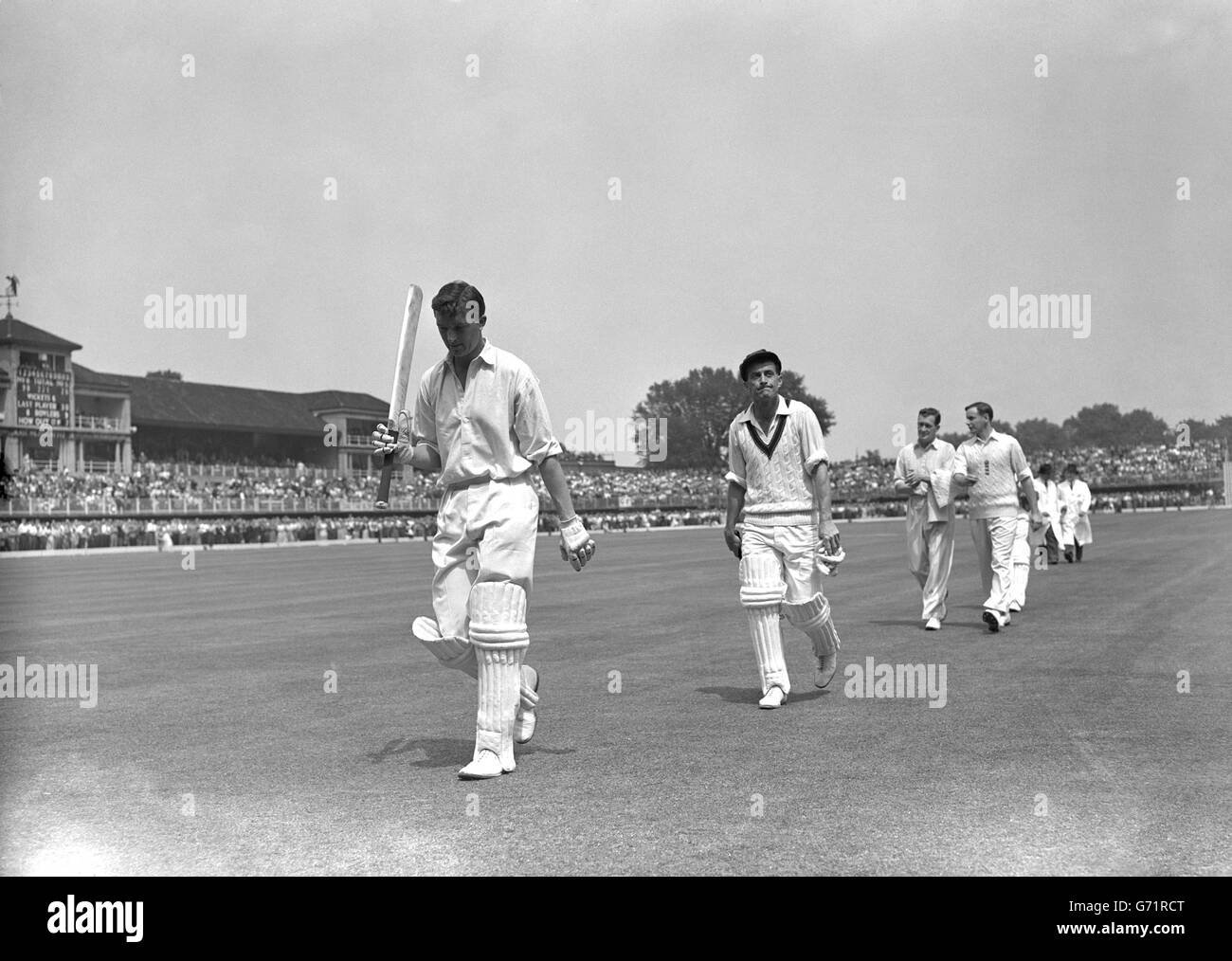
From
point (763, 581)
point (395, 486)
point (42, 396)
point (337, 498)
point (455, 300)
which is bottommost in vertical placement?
point (763, 581)

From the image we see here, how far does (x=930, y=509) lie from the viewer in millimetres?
12633

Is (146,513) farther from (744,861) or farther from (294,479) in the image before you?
(744,861)

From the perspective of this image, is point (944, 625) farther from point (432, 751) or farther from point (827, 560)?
point (432, 751)

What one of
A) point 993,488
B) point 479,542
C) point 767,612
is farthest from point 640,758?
point 993,488

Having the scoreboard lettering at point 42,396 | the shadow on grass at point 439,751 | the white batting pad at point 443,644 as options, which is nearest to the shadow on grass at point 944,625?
the shadow on grass at point 439,751

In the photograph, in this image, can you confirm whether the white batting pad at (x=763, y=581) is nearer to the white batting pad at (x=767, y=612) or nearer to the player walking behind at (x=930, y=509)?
the white batting pad at (x=767, y=612)

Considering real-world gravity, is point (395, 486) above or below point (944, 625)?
above

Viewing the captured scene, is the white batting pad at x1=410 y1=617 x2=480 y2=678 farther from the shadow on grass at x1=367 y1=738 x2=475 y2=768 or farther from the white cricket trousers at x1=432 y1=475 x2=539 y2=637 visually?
the shadow on grass at x1=367 y1=738 x2=475 y2=768

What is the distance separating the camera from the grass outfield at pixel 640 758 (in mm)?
4438

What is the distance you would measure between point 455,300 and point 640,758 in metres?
2.48

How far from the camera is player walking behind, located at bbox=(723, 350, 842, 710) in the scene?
800 centimetres

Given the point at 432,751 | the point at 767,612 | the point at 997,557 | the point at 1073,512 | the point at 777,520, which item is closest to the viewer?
the point at 432,751

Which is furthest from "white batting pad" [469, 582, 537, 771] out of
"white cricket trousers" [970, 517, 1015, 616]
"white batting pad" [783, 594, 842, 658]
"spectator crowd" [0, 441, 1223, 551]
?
"spectator crowd" [0, 441, 1223, 551]
